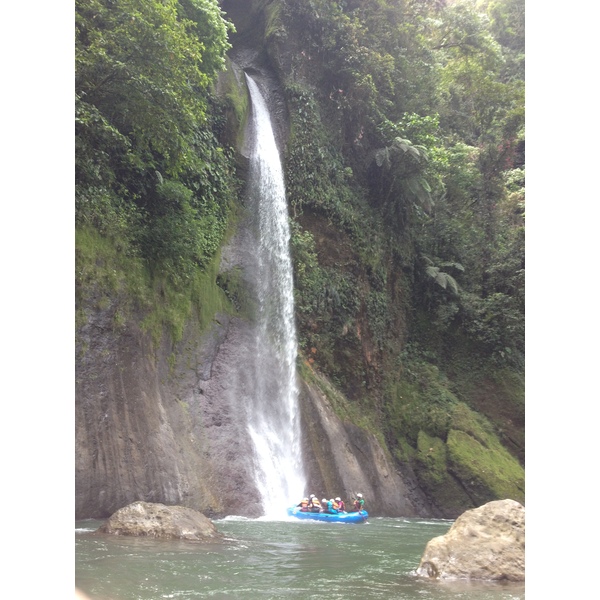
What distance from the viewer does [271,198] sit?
59.0 feet

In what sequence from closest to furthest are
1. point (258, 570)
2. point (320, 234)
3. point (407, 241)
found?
point (258, 570) < point (320, 234) < point (407, 241)

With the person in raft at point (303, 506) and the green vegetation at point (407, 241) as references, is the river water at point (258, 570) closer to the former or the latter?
the person in raft at point (303, 506)

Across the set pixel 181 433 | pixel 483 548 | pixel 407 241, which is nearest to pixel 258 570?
pixel 483 548

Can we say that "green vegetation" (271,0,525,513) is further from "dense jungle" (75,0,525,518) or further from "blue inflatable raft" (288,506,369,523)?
"blue inflatable raft" (288,506,369,523)

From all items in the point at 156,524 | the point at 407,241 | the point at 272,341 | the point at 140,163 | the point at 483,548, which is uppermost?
the point at 140,163

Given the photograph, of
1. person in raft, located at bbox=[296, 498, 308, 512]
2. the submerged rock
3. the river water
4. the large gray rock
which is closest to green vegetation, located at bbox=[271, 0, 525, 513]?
person in raft, located at bbox=[296, 498, 308, 512]

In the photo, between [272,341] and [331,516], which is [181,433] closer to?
[331,516]

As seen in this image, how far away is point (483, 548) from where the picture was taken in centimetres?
718

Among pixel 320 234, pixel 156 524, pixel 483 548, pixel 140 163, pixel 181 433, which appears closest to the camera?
pixel 483 548

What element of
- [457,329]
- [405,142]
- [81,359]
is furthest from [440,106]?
[81,359]

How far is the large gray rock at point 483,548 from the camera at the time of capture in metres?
7.00

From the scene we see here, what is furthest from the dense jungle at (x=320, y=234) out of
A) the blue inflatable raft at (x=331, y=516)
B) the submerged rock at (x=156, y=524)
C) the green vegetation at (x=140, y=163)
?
the submerged rock at (x=156, y=524)

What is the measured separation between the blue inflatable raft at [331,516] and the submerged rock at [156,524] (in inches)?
143

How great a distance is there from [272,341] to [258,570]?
896 cm
